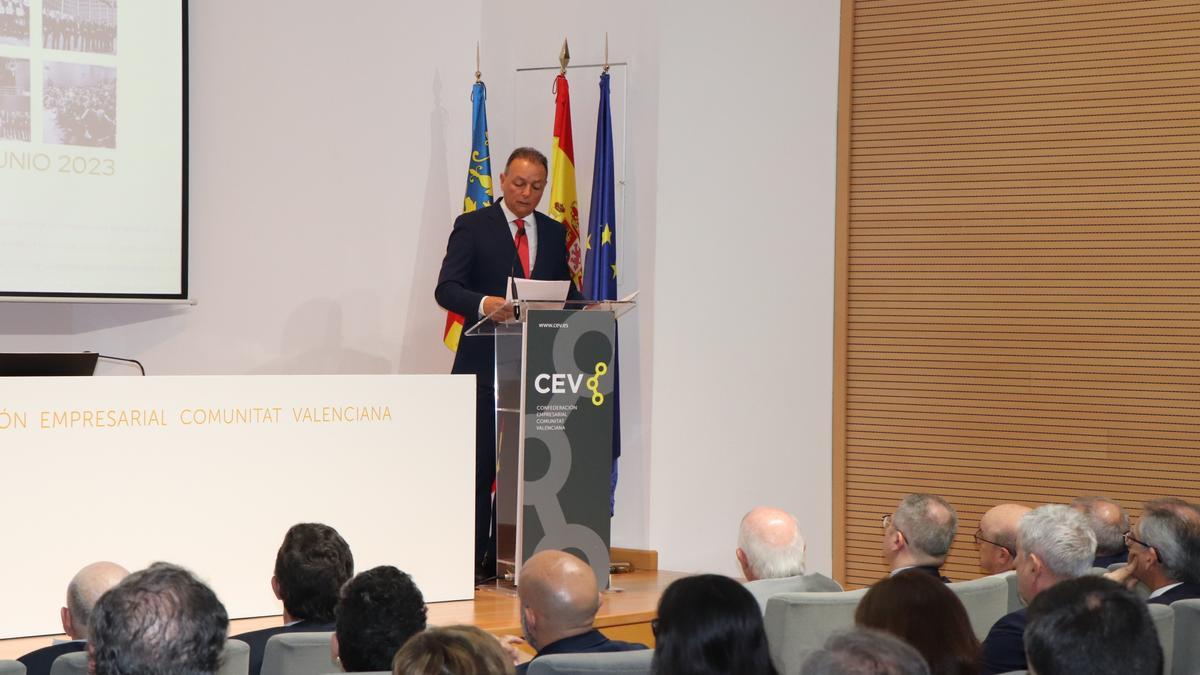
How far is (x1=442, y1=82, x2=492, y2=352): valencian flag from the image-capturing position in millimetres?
6824

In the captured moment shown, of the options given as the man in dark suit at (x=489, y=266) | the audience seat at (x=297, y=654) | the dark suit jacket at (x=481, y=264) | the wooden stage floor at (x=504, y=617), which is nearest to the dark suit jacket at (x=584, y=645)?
the audience seat at (x=297, y=654)

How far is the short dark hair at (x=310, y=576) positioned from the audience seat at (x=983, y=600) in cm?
156

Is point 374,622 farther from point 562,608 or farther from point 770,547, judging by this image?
point 770,547

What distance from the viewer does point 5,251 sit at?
6.03m

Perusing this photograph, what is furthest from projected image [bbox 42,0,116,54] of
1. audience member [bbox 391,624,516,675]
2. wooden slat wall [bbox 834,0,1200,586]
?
audience member [bbox 391,624,516,675]

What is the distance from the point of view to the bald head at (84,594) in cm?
300

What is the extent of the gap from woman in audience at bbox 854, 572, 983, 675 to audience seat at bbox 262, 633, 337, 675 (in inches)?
44.7

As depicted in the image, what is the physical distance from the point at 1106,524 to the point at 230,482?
2876mm

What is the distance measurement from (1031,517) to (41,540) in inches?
116

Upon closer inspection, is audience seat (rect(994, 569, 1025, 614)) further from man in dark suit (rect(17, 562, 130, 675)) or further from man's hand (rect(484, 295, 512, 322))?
man in dark suit (rect(17, 562, 130, 675))

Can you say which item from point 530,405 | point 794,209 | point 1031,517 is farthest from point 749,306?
point 1031,517

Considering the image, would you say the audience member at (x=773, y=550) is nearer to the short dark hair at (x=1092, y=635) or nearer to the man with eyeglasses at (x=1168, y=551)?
the man with eyeglasses at (x=1168, y=551)

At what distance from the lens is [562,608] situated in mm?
2922

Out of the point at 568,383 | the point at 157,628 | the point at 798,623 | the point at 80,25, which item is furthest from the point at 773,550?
the point at 80,25
